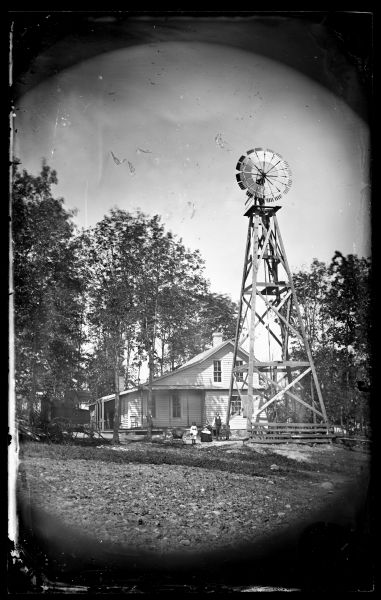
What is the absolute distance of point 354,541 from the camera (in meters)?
4.27

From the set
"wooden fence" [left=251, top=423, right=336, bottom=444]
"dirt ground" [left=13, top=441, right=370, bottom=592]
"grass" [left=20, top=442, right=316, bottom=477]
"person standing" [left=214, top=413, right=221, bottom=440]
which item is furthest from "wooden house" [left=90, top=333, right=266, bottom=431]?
"wooden fence" [left=251, top=423, right=336, bottom=444]

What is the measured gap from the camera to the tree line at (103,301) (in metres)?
5.17

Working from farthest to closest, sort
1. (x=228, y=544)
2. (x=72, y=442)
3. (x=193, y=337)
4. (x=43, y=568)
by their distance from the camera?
(x=193, y=337) → (x=72, y=442) → (x=228, y=544) → (x=43, y=568)

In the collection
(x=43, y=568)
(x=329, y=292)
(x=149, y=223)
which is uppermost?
(x=149, y=223)

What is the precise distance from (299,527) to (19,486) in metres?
2.94

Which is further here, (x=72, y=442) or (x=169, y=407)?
(x=169, y=407)

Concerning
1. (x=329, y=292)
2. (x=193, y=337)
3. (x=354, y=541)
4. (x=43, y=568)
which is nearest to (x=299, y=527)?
(x=354, y=541)

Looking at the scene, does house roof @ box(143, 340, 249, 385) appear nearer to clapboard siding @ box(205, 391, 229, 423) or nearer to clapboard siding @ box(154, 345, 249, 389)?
clapboard siding @ box(154, 345, 249, 389)

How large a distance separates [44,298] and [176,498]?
3.00m

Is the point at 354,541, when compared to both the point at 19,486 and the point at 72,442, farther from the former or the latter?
the point at 72,442

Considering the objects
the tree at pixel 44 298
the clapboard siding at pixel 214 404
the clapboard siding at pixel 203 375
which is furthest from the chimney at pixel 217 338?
the tree at pixel 44 298

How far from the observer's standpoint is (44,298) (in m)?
5.54

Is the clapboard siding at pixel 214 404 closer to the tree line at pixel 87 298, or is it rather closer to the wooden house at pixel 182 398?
the wooden house at pixel 182 398

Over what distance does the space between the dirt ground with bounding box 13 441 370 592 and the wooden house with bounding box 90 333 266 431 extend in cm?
51
